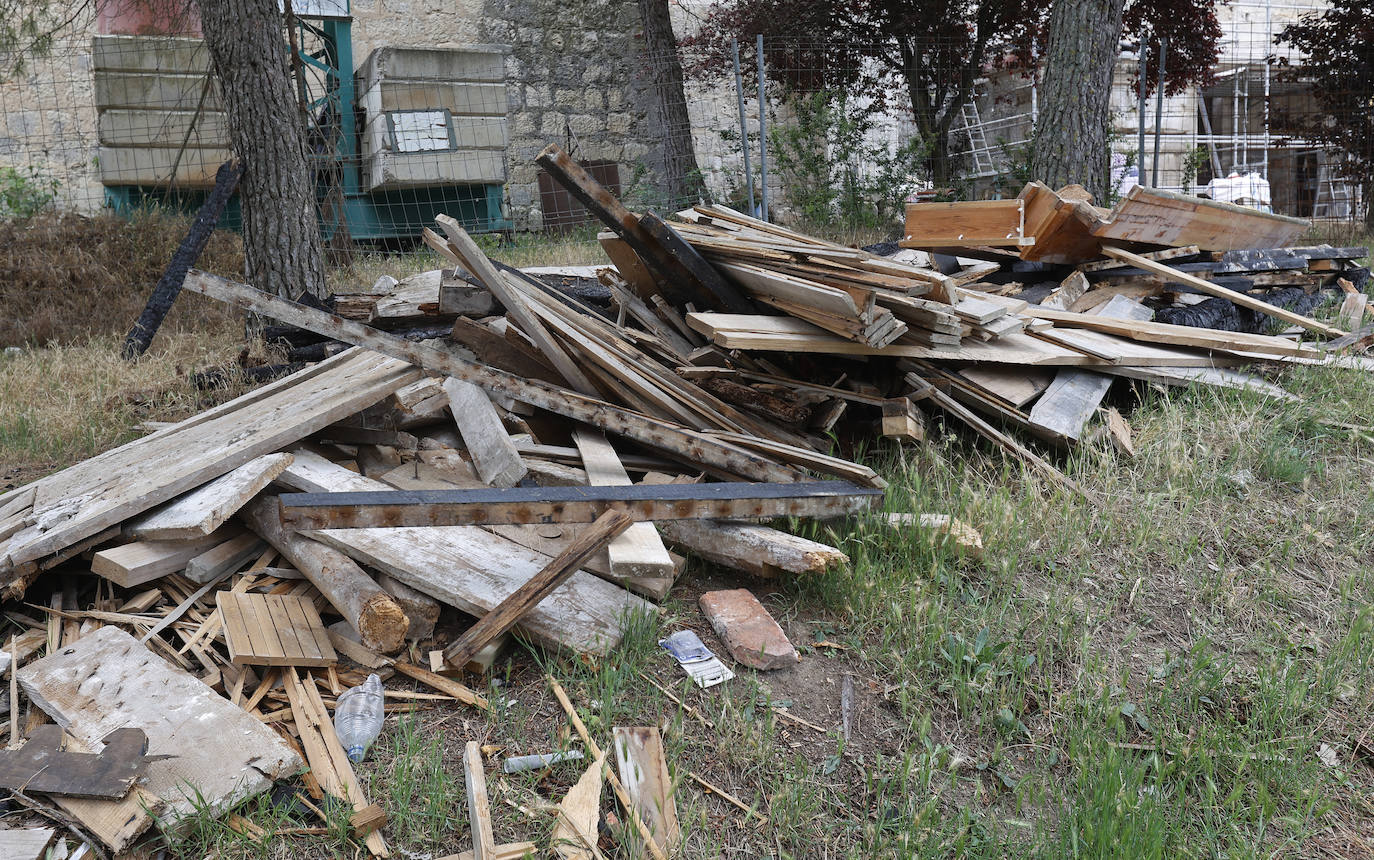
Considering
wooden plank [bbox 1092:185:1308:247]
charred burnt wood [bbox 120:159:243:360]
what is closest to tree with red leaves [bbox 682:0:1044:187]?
wooden plank [bbox 1092:185:1308:247]

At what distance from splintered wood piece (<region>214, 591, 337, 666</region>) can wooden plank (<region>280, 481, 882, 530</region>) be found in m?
0.24

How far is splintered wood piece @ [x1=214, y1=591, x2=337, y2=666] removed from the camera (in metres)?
2.44

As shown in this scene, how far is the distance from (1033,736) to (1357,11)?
42.7ft

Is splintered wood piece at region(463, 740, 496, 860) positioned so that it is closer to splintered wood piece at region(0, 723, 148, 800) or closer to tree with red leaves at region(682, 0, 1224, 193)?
splintered wood piece at region(0, 723, 148, 800)

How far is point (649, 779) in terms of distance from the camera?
2137 mm

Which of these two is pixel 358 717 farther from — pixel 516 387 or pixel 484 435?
pixel 516 387

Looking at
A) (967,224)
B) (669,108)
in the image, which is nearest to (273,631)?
(967,224)

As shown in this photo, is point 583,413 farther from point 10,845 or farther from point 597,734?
point 10,845

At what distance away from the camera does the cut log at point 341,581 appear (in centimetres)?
248

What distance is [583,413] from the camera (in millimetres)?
3541

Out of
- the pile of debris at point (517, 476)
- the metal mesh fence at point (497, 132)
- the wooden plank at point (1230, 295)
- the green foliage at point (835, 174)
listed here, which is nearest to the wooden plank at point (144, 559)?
the pile of debris at point (517, 476)

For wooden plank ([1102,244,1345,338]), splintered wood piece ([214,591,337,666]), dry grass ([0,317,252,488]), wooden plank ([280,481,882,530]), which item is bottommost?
splintered wood piece ([214,591,337,666])

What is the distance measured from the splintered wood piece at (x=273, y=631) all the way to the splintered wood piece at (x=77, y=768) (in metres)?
0.37

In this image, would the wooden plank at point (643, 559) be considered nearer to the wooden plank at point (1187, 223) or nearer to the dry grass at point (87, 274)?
the wooden plank at point (1187, 223)
